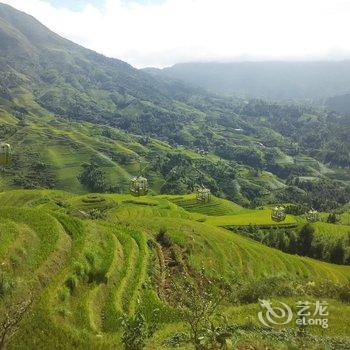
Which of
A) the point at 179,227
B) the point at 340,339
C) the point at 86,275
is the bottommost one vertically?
the point at 179,227

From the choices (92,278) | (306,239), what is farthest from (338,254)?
(92,278)

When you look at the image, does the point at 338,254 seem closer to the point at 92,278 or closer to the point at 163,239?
the point at 163,239

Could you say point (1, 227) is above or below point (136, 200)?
above

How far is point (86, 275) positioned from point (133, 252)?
11330mm

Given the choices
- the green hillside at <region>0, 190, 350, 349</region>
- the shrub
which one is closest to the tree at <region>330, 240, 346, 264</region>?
the green hillside at <region>0, 190, 350, 349</region>

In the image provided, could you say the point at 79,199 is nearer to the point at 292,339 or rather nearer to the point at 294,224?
the point at 294,224

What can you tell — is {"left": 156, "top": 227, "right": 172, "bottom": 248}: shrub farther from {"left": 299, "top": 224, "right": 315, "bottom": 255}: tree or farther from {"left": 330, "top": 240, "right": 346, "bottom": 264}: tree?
{"left": 299, "top": 224, "right": 315, "bottom": 255}: tree

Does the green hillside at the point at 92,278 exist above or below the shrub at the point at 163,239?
above

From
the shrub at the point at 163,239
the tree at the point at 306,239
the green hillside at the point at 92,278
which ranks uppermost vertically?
the green hillside at the point at 92,278

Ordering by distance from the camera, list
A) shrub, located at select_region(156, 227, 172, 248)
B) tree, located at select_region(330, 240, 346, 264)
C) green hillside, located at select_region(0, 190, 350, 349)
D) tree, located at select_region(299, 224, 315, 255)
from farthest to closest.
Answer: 1. tree, located at select_region(299, 224, 315, 255)
2. tree, located at select_region(330, 240, 346, 264)
3. shrub, located at select_region(156, 227, 172, 248)
4. green hillside, located at select_region(0, 190, 350, 349)

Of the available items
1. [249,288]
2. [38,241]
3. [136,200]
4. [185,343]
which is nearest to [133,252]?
[38,241]

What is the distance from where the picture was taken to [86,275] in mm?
38938

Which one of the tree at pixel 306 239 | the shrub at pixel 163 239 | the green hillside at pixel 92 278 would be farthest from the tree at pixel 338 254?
the shrub at pixel 163 239

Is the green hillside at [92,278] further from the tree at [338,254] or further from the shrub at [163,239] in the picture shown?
the tree at [338,254]
